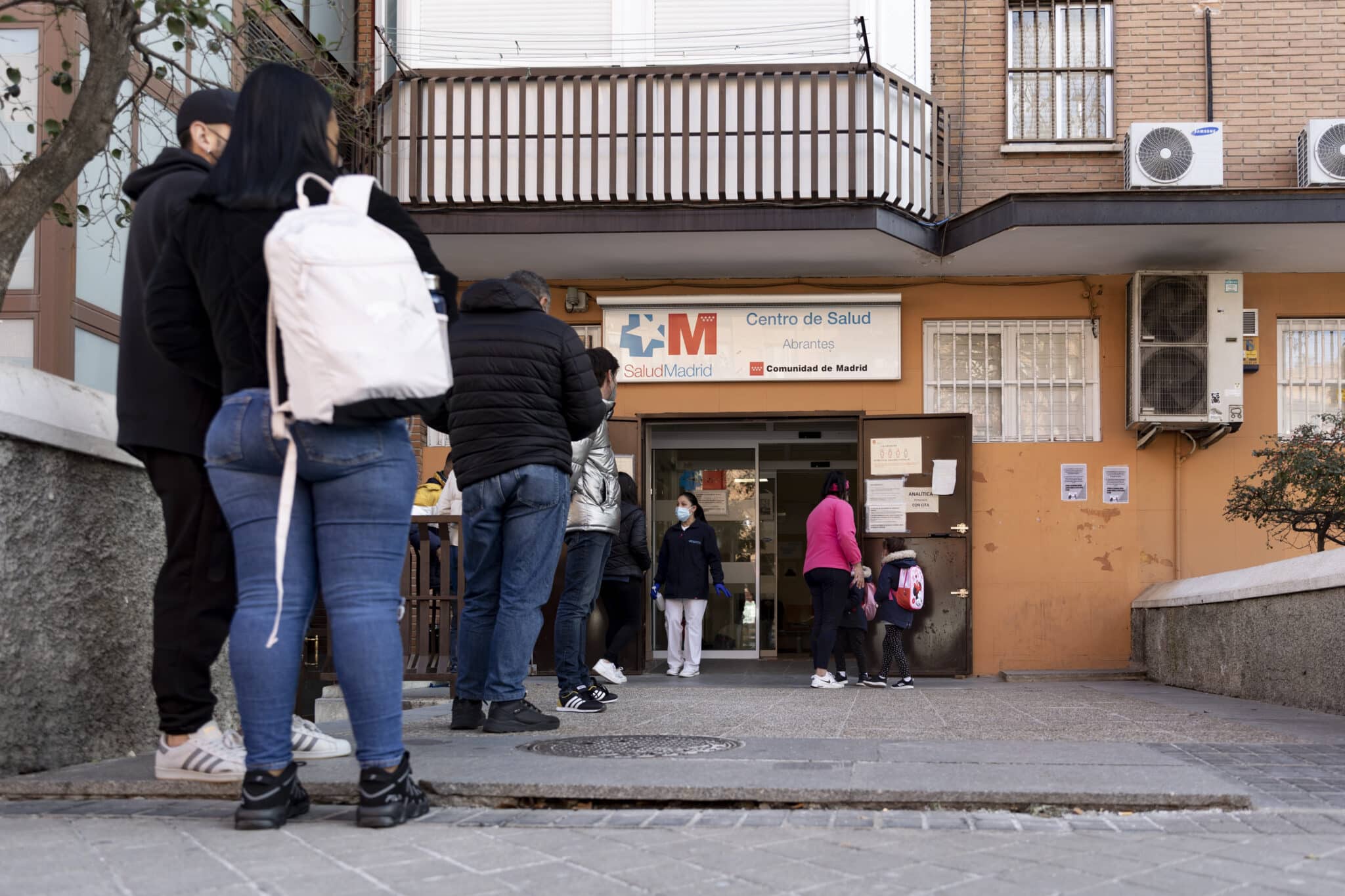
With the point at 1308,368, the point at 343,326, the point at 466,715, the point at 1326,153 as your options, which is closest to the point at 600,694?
the point at 466,715

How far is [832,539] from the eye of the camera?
10.9 m

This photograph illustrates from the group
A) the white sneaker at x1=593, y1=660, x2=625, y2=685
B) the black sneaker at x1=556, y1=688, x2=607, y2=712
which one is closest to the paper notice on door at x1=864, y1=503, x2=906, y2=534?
the white sneaker at x1=593, y1=660, x2=625, y2=685

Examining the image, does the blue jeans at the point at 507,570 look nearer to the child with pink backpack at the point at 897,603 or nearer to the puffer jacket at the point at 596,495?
the puffer jacket at the point at 596,495

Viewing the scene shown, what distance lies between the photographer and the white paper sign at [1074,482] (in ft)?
44.3

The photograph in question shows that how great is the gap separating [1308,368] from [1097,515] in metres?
2.52

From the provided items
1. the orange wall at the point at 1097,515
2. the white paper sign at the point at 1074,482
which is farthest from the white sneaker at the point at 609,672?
the white paper sign at the point at 1074,482

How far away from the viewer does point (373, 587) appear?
354 centimetres

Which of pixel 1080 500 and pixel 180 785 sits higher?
pixel 1080 500

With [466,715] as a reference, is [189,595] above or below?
above


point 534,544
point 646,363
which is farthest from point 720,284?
point 534,544

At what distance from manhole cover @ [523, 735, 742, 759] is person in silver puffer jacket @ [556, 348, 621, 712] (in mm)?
1596

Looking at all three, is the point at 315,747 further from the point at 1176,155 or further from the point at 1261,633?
the point at 1176,155

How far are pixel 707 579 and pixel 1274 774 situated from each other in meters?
9.06

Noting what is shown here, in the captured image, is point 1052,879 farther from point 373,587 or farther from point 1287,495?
point 1287,495
